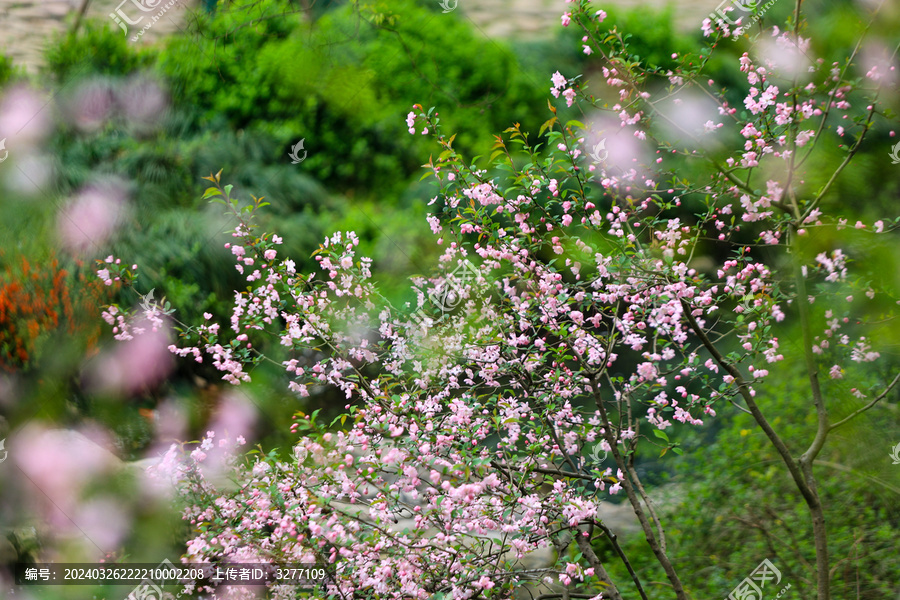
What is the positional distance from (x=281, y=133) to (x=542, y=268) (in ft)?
7.69

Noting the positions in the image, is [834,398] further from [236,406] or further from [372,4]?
[372,4]

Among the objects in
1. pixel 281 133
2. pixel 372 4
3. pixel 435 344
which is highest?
pixel 372 4

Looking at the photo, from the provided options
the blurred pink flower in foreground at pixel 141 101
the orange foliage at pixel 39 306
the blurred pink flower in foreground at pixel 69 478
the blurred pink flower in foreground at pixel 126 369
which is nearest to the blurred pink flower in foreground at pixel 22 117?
the blurred pink flower in foreground at pixel 141 101

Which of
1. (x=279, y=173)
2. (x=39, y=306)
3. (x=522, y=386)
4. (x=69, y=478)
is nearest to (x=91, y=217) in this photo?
(x=39, y=306)

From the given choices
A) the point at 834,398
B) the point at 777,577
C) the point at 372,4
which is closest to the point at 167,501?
the point at 777,577

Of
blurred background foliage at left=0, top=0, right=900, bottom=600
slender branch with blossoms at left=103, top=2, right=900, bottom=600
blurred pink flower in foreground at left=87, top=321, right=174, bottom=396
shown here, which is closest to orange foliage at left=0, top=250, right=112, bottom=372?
blurred background foliage at left=0, top=0, right=900, bottom=600

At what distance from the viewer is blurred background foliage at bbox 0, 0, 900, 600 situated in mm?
2469

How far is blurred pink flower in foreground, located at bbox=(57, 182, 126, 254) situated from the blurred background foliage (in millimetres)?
58

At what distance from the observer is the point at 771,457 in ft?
7.76

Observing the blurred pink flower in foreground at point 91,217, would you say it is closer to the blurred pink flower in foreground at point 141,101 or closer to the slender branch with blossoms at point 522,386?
the blurred pink flower in foreground at point 141,101

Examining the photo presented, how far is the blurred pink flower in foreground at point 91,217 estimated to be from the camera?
294 cm

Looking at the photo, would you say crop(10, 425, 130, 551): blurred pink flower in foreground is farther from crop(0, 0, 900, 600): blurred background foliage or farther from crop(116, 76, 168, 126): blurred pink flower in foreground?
crop(116, 76, 168, 126): blurred pink flower in foreground

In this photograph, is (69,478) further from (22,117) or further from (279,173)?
(22,117)

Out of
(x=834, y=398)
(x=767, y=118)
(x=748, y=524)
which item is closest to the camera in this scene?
(x=767, y=118)
